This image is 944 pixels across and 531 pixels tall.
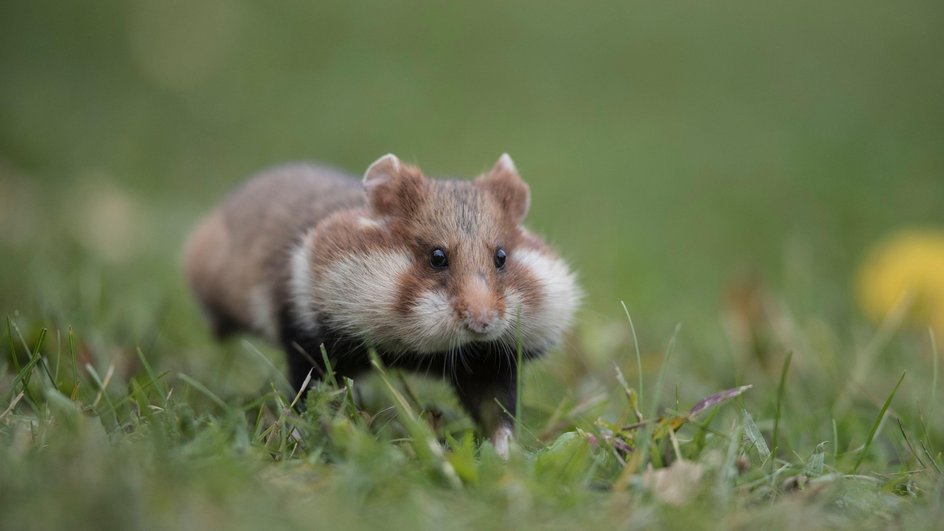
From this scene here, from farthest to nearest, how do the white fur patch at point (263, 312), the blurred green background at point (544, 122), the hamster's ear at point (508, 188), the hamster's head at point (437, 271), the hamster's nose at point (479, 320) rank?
1. the blurred green background at point (544, 122)
2. the white fur patch at point (263, 312)
3. the hamster's ear at point (508, 188)
4. the hamster's head at point (437, 271)
5. the hamster's nose at point (479, 320)

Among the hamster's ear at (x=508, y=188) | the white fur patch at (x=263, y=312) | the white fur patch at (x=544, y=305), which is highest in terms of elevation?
the hamster's ear at (x=508, y=188)

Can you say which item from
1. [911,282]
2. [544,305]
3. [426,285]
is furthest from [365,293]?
[911,282]

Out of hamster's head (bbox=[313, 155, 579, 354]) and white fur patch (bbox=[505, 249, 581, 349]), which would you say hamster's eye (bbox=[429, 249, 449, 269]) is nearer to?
hamster's head (bbox=[313, 155, 579, 354])

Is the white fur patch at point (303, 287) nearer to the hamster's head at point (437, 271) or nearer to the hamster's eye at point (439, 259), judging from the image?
the hamster's head at point (437, 271)

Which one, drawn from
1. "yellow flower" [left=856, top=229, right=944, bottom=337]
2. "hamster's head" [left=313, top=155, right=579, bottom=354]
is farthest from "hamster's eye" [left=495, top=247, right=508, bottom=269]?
"yellow flower" [left=856, top=229, right=944, bottom=337]

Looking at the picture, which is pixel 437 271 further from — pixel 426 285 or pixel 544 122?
pixel 544 122

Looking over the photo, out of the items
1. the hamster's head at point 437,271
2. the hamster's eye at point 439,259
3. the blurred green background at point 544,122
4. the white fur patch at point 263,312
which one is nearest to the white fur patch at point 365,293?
the hamster's head at point 437,271

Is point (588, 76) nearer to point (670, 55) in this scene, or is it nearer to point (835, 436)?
point (670, 55)
